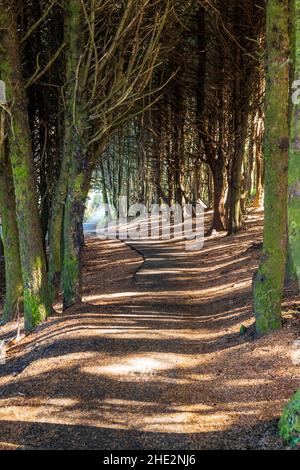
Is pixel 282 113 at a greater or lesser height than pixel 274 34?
lesser

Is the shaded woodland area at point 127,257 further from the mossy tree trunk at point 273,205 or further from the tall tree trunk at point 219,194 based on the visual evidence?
the tall tree trunk at point 219,194

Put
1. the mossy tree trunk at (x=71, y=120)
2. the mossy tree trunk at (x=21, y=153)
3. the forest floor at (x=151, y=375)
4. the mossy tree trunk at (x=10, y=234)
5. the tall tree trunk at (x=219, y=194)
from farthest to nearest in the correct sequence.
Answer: the tall tree trunk at (x=219, y=194), the mossy tree trunk at (x=10, y=234), the mossy tree trunk at (x=71, y=120), the mossy tree trunk at (x=21, y=153), the forest floor at (x=151, y=375)

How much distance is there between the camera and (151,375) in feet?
23.1

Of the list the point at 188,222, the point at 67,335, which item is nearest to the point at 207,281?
the point at 67,335

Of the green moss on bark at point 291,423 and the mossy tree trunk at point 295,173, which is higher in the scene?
the mossy tree trunk at point 295,173

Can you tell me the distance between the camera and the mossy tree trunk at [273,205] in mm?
7758

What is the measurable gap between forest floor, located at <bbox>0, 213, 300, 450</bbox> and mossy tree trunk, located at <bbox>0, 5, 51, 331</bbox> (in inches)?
49.2

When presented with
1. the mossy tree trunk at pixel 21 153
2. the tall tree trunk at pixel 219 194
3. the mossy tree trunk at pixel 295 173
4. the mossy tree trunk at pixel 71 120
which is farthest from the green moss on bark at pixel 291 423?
the tall tree trunk at pixel 219 194

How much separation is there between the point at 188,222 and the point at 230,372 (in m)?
19.8

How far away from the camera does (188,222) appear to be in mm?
26734

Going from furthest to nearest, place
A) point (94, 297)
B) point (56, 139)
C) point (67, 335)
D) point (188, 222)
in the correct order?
point (188, 222), point (56, 139), point (94, 297), point (67, 335)

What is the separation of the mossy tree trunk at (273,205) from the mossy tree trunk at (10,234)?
6.07 m

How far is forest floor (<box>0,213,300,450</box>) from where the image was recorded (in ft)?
17.4
